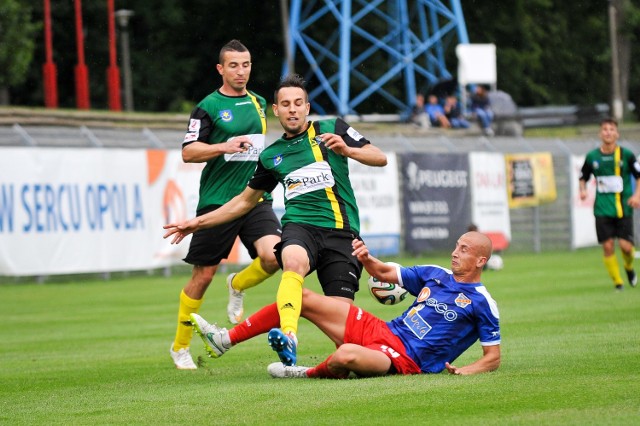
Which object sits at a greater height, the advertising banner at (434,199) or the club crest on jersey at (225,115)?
the club crest on jersey at (225,115)

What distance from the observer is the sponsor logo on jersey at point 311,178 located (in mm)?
9469

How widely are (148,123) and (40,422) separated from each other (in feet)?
77.6

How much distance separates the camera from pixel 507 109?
44.0 m

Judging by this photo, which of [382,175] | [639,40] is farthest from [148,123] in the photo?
[639,40]

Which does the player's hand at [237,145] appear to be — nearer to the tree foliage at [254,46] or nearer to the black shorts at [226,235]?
the black shorts at [226,235]

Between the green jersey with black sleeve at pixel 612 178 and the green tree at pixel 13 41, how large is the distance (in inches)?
855

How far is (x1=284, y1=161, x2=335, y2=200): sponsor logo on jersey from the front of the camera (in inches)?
373

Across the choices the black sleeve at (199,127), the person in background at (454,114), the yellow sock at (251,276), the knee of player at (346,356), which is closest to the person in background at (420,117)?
the person in background at (454,114)

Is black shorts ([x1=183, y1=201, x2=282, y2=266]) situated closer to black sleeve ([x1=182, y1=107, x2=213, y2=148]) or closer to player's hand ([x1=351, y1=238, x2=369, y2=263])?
black sleeve ([x1=182, y1=107, x2=213, y2=148])

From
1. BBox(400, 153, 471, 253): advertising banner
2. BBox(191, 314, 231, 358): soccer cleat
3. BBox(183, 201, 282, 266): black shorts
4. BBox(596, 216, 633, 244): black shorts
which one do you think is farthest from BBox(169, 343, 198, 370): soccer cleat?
BBox(400, 153, 471, 253): advertising banner

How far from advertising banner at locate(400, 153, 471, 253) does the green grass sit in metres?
12.5

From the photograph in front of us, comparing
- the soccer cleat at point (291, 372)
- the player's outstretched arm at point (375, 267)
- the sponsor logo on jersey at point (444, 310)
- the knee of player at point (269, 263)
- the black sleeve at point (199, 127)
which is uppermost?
the black sleeve at point (199, 127)

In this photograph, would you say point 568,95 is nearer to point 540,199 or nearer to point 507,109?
point 507,109

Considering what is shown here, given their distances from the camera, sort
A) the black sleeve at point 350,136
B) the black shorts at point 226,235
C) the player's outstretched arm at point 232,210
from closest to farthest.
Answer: the black sleeve at point 350,136 < the player's outstretched arm at point 232,210 < the black shorts at point 226,235
